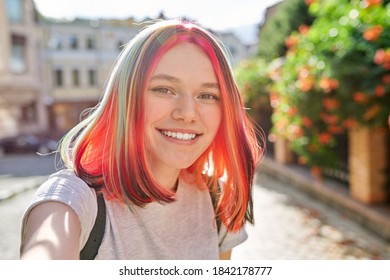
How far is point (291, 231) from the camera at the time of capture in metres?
2.85

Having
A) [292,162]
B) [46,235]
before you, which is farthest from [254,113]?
[46,235]

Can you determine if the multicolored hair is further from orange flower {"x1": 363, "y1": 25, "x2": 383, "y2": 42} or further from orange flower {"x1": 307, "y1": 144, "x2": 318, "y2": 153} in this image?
orange flower {"x1": 307, "y1": 144, "x2": 318, "y2": 153}

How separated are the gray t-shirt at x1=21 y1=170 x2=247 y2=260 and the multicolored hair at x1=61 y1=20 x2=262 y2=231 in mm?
28

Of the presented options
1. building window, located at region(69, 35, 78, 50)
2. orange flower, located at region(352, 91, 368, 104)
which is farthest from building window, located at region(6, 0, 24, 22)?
orange flower, located at region(352, 91, 368, 104)

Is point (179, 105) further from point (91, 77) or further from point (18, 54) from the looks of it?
point (18, 54)

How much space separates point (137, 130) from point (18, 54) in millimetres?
1498

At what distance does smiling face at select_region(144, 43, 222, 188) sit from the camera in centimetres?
89

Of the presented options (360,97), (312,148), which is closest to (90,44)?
(360,97)

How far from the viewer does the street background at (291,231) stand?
2.39 m

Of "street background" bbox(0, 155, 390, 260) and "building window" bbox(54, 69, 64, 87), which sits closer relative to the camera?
"building window" bbox(54, 69, 64, 87)

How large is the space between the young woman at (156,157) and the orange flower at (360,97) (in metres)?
1.60

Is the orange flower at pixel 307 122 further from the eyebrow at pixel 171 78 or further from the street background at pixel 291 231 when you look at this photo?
the eyebrow at pixel 171 78

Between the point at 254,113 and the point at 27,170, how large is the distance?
10.6 ft

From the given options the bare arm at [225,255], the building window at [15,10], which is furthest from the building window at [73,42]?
the bare arm at [225,255]
